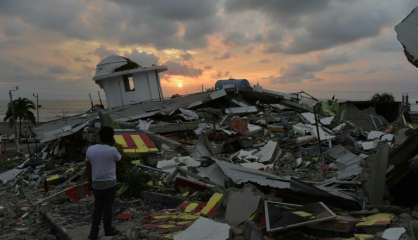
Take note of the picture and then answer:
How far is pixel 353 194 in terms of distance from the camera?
751cm

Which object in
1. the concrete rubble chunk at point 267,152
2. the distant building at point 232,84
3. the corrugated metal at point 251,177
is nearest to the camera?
the corrugated metal at point 251,177

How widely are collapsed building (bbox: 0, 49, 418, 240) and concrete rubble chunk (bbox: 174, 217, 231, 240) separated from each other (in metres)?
0.02

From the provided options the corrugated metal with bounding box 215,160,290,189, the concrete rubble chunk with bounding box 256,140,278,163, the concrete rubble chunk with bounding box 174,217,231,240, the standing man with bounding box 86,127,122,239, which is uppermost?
the standing man with bounding box 86,127,122,239

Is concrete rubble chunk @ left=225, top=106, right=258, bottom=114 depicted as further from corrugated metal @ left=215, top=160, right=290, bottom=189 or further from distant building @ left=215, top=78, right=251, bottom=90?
corrugated metal @ left=215, top=160, right=290, bottom=189

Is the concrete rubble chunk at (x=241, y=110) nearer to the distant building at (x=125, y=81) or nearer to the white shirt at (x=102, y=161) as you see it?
the distant building at (x=125, y=81)

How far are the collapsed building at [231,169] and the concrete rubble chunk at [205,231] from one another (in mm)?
22

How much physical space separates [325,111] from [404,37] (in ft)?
47.2

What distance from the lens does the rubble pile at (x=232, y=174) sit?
6461 millimetres

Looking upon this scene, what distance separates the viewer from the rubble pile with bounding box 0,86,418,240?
21.2 ft

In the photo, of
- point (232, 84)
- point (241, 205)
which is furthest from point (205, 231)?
point (232, 84)

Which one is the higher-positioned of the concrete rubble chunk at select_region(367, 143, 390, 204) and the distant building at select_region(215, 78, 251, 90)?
the distant building at select_region(215, 78, 251, 90)

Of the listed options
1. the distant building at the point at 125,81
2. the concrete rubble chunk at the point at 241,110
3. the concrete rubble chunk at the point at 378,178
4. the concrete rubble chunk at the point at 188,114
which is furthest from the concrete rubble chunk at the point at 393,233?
the distant building at the point at 125,81

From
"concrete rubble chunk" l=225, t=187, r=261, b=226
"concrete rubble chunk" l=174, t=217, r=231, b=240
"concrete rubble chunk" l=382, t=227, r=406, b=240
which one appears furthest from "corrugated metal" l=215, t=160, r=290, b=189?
"concrete rubble chunk" l=382, t=227, r=406, b=240

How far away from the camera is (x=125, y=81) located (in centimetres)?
2456
